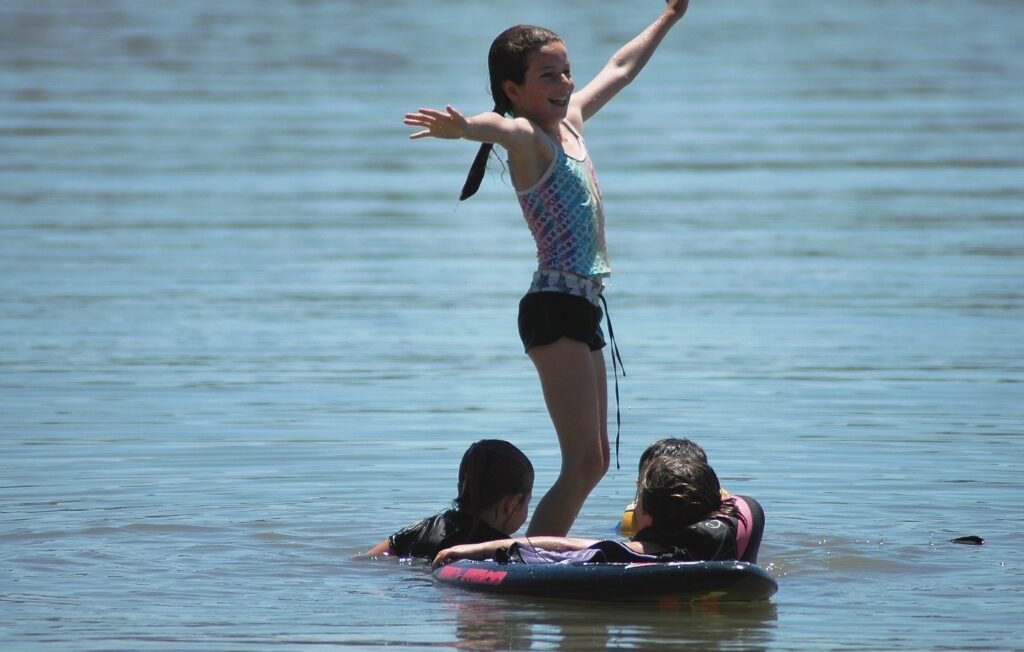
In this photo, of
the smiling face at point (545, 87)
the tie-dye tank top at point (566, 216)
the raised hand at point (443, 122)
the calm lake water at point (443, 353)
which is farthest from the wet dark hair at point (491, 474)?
the raised hand at point (443, 122)

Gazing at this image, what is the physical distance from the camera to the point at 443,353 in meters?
11.4

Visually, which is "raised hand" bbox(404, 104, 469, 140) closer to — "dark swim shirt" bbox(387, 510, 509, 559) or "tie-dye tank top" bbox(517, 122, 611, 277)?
"tie-dye tank top" bbox(517, 122, 611, 277)

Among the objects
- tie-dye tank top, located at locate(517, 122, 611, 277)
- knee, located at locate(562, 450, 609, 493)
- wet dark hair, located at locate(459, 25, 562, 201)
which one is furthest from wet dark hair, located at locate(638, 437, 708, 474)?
wet dark hair, located at locate(459, 25, 562, 201)

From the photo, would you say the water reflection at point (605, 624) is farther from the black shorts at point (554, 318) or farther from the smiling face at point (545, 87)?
the smiling face at point (545, 87)

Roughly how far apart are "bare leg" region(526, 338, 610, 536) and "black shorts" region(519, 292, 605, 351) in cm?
3

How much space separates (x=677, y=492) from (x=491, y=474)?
820 millimetres

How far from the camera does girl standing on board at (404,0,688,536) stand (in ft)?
22.2

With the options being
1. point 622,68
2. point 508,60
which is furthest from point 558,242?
point 622,68

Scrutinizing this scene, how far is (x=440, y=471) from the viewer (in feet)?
29.0

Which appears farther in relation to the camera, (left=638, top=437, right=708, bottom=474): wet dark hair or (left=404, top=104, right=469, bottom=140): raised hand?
(left=638, top=437, right=708, bottom=474): wet dark hair

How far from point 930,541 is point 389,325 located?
5331 mm

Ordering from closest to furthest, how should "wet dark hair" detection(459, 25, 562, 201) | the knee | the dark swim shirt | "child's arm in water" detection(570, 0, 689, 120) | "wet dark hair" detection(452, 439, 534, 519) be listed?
"wet dark hair" detection(459, 25, 562, 201) → the knee → "wet dark hair" detection(452, 439, 534, 519) → the dark swim shirt → "child's arm in water" detection(570, 0, 689, 120)

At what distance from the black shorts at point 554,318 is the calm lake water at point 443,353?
928 mm

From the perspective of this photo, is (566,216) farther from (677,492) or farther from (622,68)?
(677,492)
